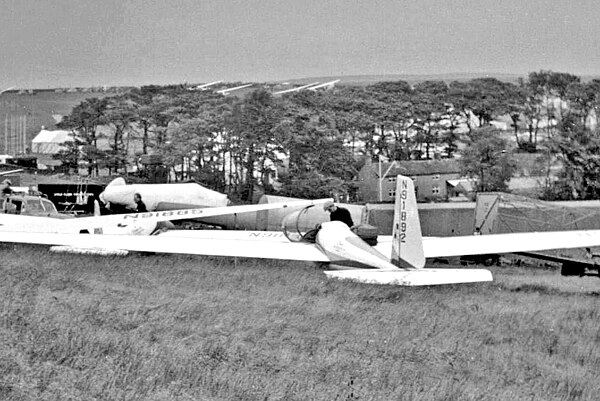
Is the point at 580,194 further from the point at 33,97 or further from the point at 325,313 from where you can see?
the point at 33,97

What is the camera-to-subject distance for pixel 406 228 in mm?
16312

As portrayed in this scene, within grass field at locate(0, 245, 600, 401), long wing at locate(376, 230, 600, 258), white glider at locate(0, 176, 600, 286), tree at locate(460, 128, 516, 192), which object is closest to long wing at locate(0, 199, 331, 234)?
white glider at locate(0, 176, 600, 286)

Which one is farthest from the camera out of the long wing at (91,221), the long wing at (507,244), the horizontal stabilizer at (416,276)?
the long wing at (91,221)

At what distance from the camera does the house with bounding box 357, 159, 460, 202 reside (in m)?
49.6

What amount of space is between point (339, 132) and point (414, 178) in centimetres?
603

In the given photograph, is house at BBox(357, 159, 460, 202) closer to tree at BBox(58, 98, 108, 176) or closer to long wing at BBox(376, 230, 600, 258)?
tree at BBox(58, 98, 108, 176)

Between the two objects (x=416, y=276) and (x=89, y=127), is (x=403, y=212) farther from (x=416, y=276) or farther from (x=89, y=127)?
(x=89, y=127)

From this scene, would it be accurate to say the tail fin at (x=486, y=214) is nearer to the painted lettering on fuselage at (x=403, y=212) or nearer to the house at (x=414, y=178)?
the painted lettering on fuselage at (x=403, y=212)

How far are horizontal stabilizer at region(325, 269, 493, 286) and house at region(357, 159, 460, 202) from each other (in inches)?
1244

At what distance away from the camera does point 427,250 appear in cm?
2067

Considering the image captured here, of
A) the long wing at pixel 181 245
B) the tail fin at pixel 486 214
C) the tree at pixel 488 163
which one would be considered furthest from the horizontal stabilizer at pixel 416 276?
the tree at pixel 488 163

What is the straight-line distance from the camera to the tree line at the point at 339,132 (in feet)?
163

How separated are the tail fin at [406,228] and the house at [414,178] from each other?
31.2 m

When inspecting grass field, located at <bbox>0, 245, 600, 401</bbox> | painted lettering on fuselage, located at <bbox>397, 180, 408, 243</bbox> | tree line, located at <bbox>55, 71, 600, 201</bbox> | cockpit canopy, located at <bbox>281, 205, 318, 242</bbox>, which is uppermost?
tree line, located at <bbox>55, 71, 600, 201</bbox>
